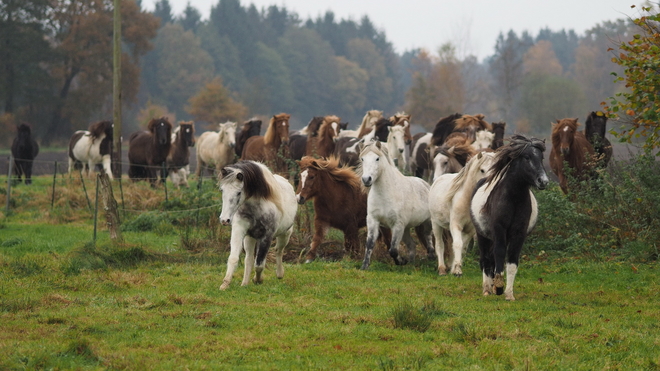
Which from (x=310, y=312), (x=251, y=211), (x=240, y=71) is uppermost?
(x=240, y=71)

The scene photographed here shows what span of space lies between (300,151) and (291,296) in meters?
12.1

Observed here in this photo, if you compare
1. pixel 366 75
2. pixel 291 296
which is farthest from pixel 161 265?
pixel 366 75

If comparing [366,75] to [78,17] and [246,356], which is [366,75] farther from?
[246,356]

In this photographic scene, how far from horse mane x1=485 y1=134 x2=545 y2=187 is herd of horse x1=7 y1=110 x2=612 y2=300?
1 cm

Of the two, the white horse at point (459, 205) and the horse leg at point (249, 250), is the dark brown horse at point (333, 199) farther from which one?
the horse leg at point (249, 250)

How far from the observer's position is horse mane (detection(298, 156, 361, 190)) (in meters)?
12.5

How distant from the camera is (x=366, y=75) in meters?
101

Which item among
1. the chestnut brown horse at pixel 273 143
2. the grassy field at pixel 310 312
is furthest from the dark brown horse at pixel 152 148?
the grassy field at pixel 310 312

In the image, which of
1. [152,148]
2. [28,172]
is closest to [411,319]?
[152,148]

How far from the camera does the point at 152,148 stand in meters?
21.7

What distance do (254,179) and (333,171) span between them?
11.2ft

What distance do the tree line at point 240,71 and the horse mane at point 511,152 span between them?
1.62m

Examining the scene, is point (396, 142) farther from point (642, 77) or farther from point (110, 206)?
point (642, 77)

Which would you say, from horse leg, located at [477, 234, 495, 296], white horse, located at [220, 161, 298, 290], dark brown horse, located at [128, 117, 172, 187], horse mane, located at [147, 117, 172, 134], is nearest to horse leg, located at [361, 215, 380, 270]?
white horse, located at [220, 161, 298, 290]
